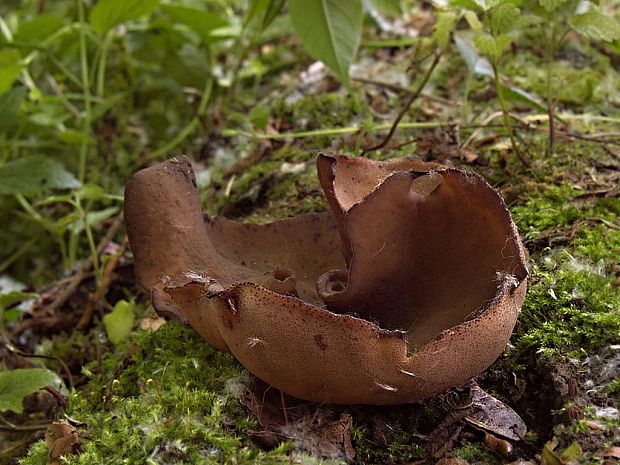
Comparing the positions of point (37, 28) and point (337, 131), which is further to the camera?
point (37, 28)

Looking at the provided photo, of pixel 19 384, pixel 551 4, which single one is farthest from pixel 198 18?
pixel 19 384

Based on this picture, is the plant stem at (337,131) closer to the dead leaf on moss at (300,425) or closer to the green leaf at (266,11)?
the green leaf at (266,11)

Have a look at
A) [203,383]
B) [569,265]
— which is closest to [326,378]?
[203,383]

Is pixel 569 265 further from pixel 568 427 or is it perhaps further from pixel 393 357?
pixel 393 357

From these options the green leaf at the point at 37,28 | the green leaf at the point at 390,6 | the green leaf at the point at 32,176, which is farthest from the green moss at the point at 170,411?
the green leaf at the point at 37,28

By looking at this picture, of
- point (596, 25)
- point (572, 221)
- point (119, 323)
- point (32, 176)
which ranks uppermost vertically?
point (596, 25)

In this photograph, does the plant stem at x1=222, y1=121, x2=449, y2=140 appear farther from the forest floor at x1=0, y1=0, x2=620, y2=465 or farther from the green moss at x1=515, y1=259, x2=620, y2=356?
the green moss at x1=515, y1=259, x2=620, y2=356

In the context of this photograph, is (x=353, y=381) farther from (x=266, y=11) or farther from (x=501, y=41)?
(x=266, y=11)

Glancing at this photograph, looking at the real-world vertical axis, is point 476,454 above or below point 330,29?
below
